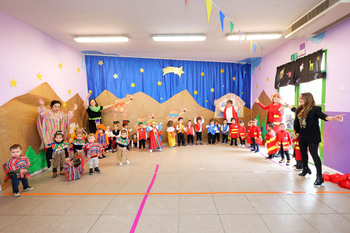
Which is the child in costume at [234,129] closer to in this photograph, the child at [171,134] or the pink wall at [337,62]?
the child at [171,134]

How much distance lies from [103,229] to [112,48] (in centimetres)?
519

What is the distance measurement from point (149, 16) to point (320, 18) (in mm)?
3318

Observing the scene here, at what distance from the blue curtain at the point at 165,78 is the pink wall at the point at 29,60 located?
3.56ft

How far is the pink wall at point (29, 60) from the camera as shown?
3.61 m

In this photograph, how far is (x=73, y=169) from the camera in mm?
3789

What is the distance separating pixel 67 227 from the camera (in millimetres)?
2311

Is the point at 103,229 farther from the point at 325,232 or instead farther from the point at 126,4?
the point at 126,4

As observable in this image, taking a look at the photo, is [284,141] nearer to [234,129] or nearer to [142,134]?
[234,129]

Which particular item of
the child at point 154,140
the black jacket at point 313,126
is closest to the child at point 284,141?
the black jacket at point 313,126

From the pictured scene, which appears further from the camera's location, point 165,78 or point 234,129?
point 165,78

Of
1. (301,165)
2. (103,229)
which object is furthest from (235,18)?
(103,229)

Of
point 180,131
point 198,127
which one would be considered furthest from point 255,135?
point 180,131

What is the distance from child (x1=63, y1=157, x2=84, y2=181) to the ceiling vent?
17.7 ft

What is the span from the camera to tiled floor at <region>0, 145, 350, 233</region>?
7.59 ft
